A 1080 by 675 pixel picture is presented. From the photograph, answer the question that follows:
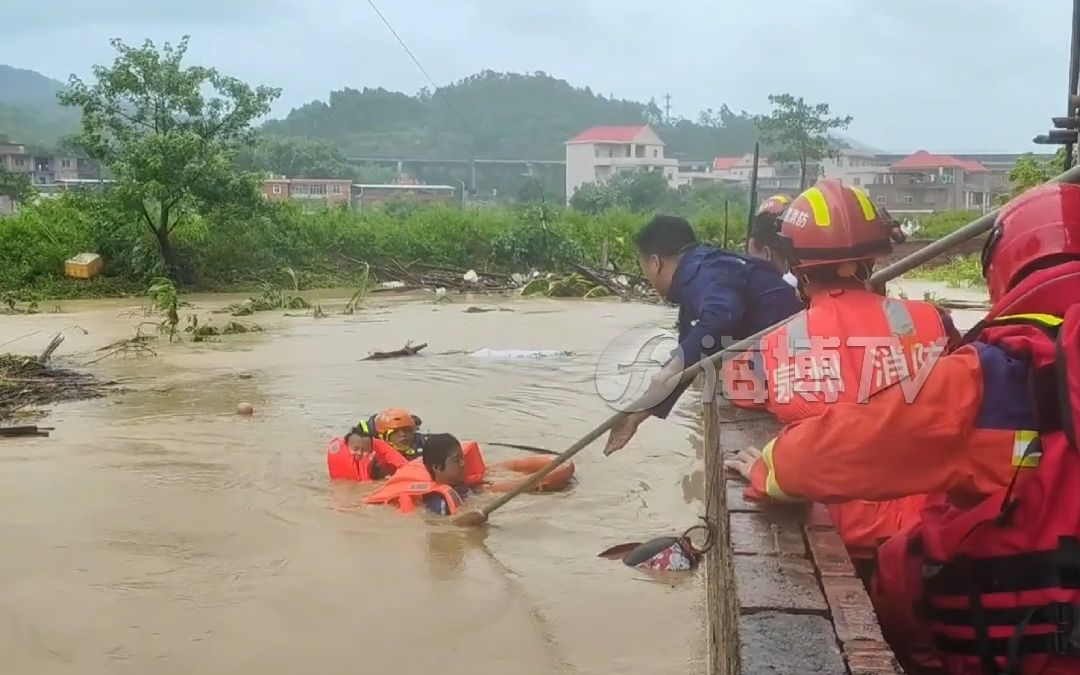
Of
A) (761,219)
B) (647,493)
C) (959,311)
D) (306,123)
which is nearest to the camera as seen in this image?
(761,219)

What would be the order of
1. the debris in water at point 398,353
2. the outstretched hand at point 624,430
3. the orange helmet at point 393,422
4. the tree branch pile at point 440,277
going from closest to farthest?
1. the outstretched hand at point 624,430
2. the orange helmet at point 393,422
3. the debris in water at point 398,353
4. the tree branch pile at point 440,277

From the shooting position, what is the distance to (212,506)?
6137mm

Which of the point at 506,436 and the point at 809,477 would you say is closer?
the point at 809,477

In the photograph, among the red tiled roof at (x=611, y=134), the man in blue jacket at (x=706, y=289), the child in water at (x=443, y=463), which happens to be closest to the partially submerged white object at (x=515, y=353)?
the child in water at (x=443, y=463)

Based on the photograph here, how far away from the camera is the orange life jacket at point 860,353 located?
278 centimetres

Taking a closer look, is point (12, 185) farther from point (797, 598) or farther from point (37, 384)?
point (797, 598)

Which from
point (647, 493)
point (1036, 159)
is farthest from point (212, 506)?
point (1036, 159)

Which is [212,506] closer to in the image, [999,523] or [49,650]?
[49,650]

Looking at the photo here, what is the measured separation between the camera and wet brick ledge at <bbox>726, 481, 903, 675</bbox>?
2062 mm

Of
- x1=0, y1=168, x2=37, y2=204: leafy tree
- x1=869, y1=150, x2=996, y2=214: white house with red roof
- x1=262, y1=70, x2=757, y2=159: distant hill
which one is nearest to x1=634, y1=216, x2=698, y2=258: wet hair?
x1=262, y1=70, x2=757, y2=159: distant hill

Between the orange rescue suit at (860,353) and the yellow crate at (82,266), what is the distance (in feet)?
67.4

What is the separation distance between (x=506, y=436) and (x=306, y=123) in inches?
1930

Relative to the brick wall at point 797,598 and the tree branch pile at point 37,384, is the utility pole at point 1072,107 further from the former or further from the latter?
the tree branch pile at point 37,384

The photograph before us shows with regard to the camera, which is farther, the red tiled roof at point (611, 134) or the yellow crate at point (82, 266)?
the red tiled roof at point (611, 134)
